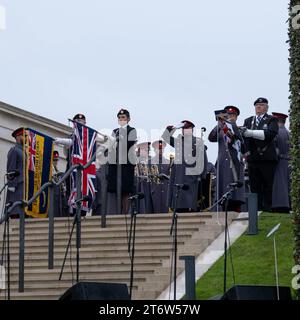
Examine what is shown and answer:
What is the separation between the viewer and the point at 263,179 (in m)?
23.9

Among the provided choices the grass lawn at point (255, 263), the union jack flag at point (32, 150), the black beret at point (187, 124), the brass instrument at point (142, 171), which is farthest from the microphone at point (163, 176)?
the grass lawn at point (255, 263)

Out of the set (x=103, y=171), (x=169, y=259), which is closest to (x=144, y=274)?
(x=169, y=259)

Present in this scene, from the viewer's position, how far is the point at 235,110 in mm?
23484

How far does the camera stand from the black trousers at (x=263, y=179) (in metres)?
23.8

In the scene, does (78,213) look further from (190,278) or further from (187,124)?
(187,124)

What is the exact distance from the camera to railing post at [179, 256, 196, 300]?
18109 millimetres

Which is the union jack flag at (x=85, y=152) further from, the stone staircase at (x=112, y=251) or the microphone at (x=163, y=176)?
the microphone at (x=163, y=176)

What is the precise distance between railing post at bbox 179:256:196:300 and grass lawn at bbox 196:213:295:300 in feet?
0.79

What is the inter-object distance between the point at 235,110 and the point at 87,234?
348cm

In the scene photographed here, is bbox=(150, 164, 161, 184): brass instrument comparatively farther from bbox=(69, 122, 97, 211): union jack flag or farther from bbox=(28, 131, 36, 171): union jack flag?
bbox=(28, 131, 36, 171): union jack flag

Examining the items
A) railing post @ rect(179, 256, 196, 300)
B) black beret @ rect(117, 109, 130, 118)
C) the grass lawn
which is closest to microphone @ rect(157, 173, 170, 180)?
black beret @ rect(117, 109, 130, 118)

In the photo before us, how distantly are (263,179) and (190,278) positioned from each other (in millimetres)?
6022

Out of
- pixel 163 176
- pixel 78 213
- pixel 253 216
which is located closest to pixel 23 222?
pixel 78 213
